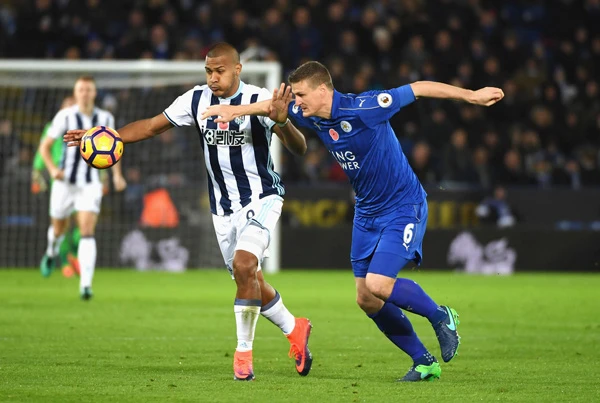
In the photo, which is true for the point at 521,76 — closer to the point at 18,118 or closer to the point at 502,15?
the point at 502,15

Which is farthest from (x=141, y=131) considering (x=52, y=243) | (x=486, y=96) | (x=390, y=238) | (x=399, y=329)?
(x=52, y=243)

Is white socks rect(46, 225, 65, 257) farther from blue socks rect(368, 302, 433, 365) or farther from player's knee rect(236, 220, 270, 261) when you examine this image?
blue socks rect(368, 302, 433, 365)

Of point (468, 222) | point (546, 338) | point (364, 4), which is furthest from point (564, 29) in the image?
point (546, 338)

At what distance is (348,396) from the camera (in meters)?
6.09

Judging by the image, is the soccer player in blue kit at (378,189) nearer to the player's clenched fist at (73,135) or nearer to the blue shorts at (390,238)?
the blue shorts at (390,238)

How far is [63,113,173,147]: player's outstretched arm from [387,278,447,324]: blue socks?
1900mm

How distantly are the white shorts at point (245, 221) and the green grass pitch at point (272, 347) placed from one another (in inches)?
31.2

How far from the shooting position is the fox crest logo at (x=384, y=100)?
6.76 metres

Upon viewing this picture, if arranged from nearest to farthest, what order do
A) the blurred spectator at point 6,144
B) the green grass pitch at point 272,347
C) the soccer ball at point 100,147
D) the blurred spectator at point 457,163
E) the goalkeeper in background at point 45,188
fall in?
1. the green grass pitch at point 272,347
2. the soccer ball at point 100,147
3. the goalkeeper in background at point 45,188
4. the blurred spectator at point 6,144
5. the blurred spectator at point 457,163

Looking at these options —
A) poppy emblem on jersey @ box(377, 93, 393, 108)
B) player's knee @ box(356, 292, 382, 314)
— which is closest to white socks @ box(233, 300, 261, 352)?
player's knee @ box(356, 292, 382, 314)

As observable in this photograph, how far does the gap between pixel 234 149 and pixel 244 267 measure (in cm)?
89

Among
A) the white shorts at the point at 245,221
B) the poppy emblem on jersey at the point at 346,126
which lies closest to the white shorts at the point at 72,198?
the white shorts at the point at 245,221

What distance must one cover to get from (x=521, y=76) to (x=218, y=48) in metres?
15.4

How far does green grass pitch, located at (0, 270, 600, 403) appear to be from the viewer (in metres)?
6.32
